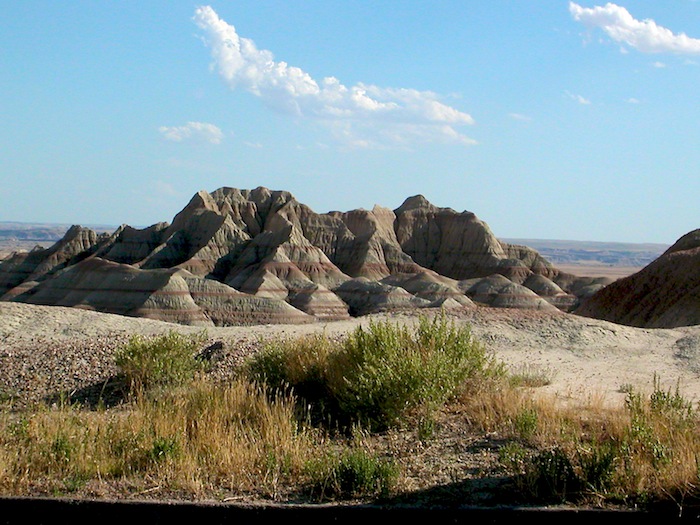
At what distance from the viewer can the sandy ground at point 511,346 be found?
12070 millimetres

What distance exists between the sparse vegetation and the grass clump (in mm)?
22

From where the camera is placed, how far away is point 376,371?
891cm

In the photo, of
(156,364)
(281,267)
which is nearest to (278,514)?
(156,364)

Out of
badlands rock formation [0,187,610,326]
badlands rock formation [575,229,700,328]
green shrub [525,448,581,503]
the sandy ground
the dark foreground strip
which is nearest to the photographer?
the dark foreground strip

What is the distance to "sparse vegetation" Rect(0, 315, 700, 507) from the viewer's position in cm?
684

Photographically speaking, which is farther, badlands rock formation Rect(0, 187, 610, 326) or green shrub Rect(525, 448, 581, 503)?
badlands rock formation Rect(0, 187, 610, 326)

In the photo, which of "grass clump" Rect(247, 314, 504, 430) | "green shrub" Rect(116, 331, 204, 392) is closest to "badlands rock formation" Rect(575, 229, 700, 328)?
"grass clump" Rect(247, 314, 504, 430)

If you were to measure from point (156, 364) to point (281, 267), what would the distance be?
76983mm

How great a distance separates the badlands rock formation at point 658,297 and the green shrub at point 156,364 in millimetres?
24219

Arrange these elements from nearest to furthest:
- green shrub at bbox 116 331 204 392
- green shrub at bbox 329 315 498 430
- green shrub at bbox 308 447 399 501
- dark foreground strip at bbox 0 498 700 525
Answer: dark foreground strip at bbox 0 498 700 525, green shrub at bbox 308 447 399 501, green shrub at bbox 329 315 498 430, green shrub at bbox 116 331 204 392

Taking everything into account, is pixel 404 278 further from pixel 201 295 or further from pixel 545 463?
pixel 545 463

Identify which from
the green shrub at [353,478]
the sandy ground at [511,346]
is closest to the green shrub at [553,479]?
the green shrub at [353,478]

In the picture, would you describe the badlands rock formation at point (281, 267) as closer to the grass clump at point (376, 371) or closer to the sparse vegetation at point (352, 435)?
the grass clump at point (376, 371)

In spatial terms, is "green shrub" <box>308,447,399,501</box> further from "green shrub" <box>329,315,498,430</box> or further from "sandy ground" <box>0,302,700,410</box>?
"sandy ground" <box>0,302,700,410</box>
